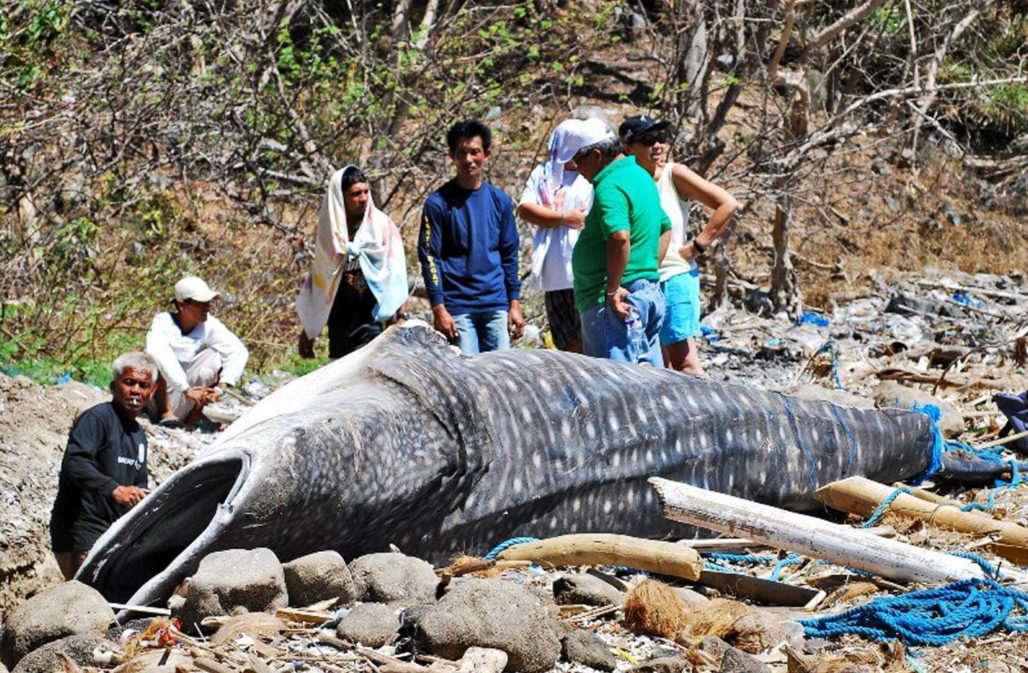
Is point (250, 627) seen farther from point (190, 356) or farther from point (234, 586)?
point (190, 356)

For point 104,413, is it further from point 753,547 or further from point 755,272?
point 755,272

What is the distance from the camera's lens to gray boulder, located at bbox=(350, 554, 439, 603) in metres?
4.09

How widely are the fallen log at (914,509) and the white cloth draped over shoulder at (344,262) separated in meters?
2.40

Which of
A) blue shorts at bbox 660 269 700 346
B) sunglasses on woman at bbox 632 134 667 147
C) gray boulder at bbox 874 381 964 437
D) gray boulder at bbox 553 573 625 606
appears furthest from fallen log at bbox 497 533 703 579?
gray boulder at bbox 874 381 964 437

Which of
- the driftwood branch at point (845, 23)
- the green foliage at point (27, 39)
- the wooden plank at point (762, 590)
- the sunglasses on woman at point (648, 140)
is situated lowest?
the wooden plank at point (762, 590)

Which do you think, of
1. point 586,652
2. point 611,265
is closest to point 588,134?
point 611,265

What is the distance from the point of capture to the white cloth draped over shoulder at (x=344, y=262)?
702 centimetres

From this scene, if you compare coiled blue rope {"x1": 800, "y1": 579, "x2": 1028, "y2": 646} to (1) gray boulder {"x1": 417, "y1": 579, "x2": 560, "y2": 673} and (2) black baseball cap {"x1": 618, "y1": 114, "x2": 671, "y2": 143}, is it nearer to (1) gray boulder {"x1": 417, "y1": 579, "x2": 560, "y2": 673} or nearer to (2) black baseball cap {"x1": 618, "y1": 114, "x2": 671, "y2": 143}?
(1) gray boulder {"x1": 417, "y1": 579, "x2": 560, "y2": 673}

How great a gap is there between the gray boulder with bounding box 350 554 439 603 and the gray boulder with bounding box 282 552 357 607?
0.07 metres

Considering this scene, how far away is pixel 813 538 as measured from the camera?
452 centimetres

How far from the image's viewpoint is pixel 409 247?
11977mm

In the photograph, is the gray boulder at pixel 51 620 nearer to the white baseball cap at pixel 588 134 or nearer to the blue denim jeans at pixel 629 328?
the blue denim jeans at pixel 629 328

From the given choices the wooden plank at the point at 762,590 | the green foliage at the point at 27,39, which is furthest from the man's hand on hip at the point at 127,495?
the green foliage at the point at 27,39

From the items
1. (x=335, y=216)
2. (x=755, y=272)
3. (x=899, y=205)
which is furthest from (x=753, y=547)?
(x=899, y=205)
